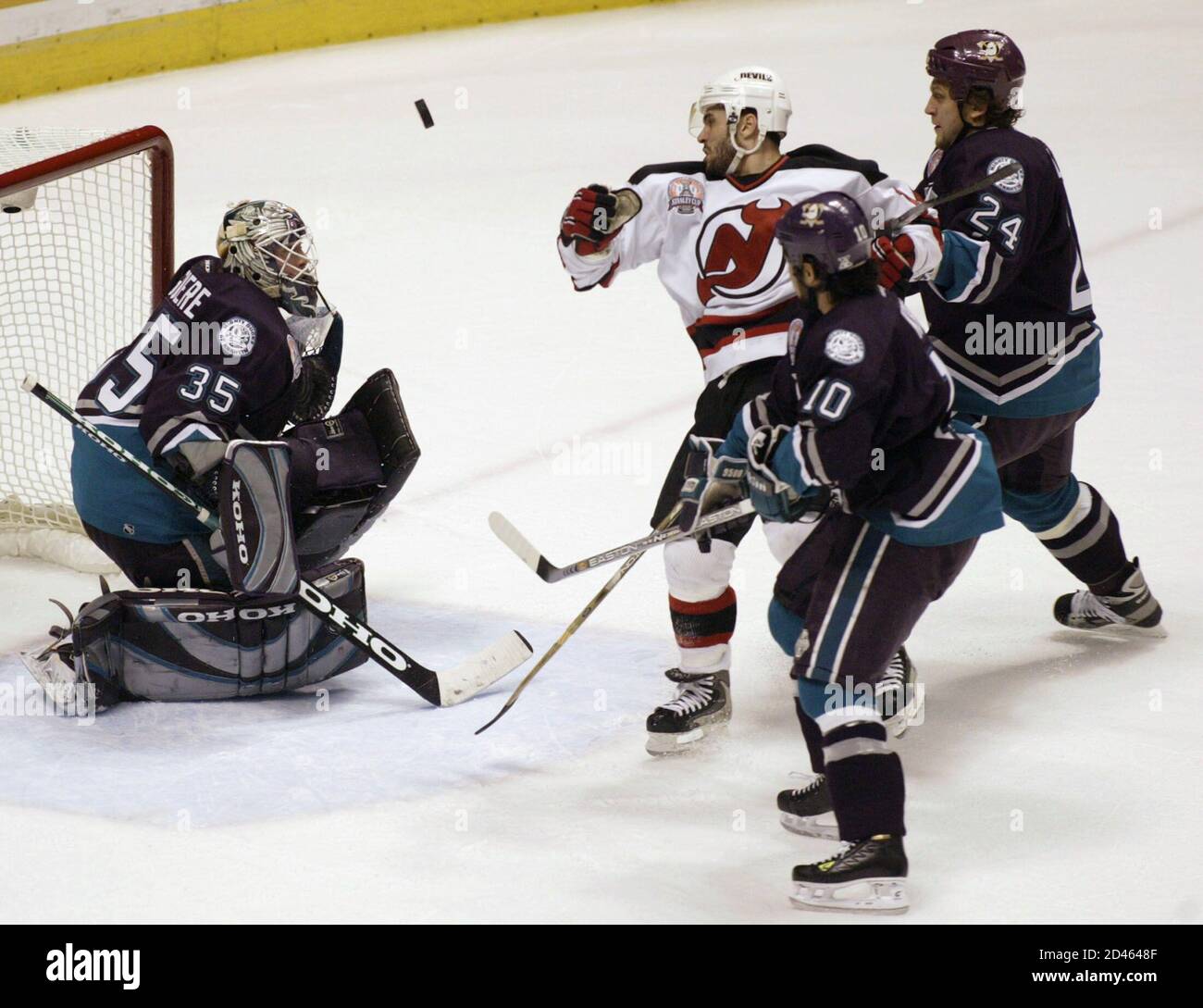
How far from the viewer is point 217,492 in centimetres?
307

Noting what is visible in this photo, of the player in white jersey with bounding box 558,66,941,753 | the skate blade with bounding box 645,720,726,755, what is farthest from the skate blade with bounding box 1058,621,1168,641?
the skate blade with bounding box 645,720,726,755

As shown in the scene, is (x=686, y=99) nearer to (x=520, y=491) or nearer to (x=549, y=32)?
(x=549, y=32)

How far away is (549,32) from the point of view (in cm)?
855

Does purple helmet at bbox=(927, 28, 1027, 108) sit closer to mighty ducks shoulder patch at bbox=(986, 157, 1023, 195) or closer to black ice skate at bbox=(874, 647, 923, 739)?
mighty ducks shoulder patch at bbox=(986, 157, 1023, 195)

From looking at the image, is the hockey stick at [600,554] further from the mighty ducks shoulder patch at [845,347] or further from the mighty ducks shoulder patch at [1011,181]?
the mighty ducks shoulder patch at [1011,181]

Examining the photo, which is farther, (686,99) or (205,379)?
(686,99)

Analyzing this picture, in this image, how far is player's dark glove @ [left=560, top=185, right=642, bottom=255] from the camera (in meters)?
2.95

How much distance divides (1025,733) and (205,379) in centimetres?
151

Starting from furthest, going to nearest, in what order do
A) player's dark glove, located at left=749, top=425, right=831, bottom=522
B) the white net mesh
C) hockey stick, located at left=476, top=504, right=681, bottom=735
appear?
the white net mesh < hockey stick, located at left=476, top=504, right=681, bottom=735 < player's dark glove, located at left=749, top=425, right=831, bottom=522

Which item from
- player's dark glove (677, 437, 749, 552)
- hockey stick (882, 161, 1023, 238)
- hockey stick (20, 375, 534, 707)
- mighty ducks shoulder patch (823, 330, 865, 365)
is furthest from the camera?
hockey stick (20, 375, 534, 707)

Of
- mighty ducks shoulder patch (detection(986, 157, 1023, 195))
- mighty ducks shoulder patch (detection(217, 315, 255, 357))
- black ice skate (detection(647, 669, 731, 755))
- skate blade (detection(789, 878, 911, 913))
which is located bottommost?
skate blade (detection(789, 878, 911, 913))

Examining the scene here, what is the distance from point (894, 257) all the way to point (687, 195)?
396 mm

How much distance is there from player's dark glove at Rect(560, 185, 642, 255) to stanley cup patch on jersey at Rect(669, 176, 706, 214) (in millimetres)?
59
